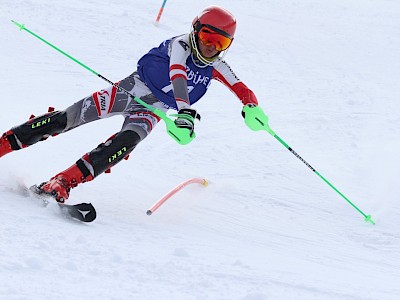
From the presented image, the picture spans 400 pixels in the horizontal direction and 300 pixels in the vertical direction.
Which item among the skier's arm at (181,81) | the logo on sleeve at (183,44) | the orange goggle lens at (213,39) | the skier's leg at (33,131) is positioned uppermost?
the orange goggle lens at (213,39)

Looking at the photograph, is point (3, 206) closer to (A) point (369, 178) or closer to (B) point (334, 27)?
(A) point (369, 178)

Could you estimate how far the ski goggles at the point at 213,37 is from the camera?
4.82 m

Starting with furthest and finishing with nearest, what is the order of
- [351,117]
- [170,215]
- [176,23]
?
[176,23]
[351,117]
[170,215]

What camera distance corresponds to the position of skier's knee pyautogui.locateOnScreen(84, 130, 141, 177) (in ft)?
15.5

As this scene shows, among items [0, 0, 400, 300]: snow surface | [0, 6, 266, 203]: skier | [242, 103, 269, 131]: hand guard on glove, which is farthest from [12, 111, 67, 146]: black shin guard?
[242, 103, 269, 131]: hand guard on glove

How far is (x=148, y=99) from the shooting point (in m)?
5.28

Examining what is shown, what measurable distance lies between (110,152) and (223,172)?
6.84 ft

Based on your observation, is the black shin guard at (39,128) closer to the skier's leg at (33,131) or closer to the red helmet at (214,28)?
the skier's leg at (33,131)

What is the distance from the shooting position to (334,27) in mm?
13406

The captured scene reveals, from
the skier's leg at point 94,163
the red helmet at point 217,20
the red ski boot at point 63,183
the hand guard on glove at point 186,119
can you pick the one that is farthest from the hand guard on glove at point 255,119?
the red ski boot at point 63,183

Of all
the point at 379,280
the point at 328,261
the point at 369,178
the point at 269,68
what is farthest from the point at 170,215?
the point at 269,68

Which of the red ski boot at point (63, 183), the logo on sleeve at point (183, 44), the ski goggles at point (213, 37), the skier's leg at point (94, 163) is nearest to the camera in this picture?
the red ski boot at point (63, 183)

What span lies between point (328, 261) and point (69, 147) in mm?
3028

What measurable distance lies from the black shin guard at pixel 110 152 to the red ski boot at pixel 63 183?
0.35 feet
